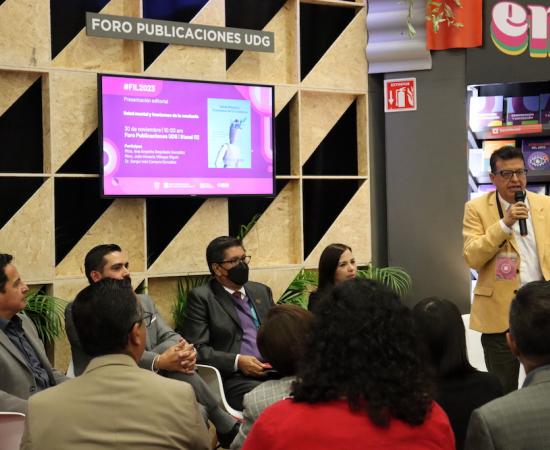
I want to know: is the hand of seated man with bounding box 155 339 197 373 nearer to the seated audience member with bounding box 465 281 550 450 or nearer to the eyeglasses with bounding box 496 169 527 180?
the eyeglasses with bounding box 496 169 527 180

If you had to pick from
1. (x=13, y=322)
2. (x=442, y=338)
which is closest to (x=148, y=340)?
(x=13, y=322)

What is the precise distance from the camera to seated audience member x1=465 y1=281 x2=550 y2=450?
1.86m

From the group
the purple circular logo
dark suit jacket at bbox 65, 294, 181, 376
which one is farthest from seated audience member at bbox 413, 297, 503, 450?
the purple circular logo

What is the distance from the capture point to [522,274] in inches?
166

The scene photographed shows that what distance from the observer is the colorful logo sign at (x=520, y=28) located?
6391 mm

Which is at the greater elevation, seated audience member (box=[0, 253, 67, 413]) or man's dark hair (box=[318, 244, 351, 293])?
man's dark hair (box=[318, 244, 351, 293])

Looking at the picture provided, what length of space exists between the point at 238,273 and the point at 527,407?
302 centimetres

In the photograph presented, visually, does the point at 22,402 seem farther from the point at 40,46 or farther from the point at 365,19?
the point at 365,19

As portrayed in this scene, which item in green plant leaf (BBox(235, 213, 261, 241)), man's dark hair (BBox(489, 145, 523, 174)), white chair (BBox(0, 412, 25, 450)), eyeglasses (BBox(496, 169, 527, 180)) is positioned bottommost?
white chair (BBox(0, 412, 25, 450))

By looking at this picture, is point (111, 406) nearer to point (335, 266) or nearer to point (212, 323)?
point (212, 323)

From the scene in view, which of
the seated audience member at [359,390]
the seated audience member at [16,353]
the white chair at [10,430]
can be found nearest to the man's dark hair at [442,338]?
the seated audience member at [359,390]

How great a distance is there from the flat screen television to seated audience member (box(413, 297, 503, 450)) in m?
3.52

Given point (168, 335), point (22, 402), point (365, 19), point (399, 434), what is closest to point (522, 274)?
point (168, 335)

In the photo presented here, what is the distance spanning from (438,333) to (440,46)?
14.9 ft
